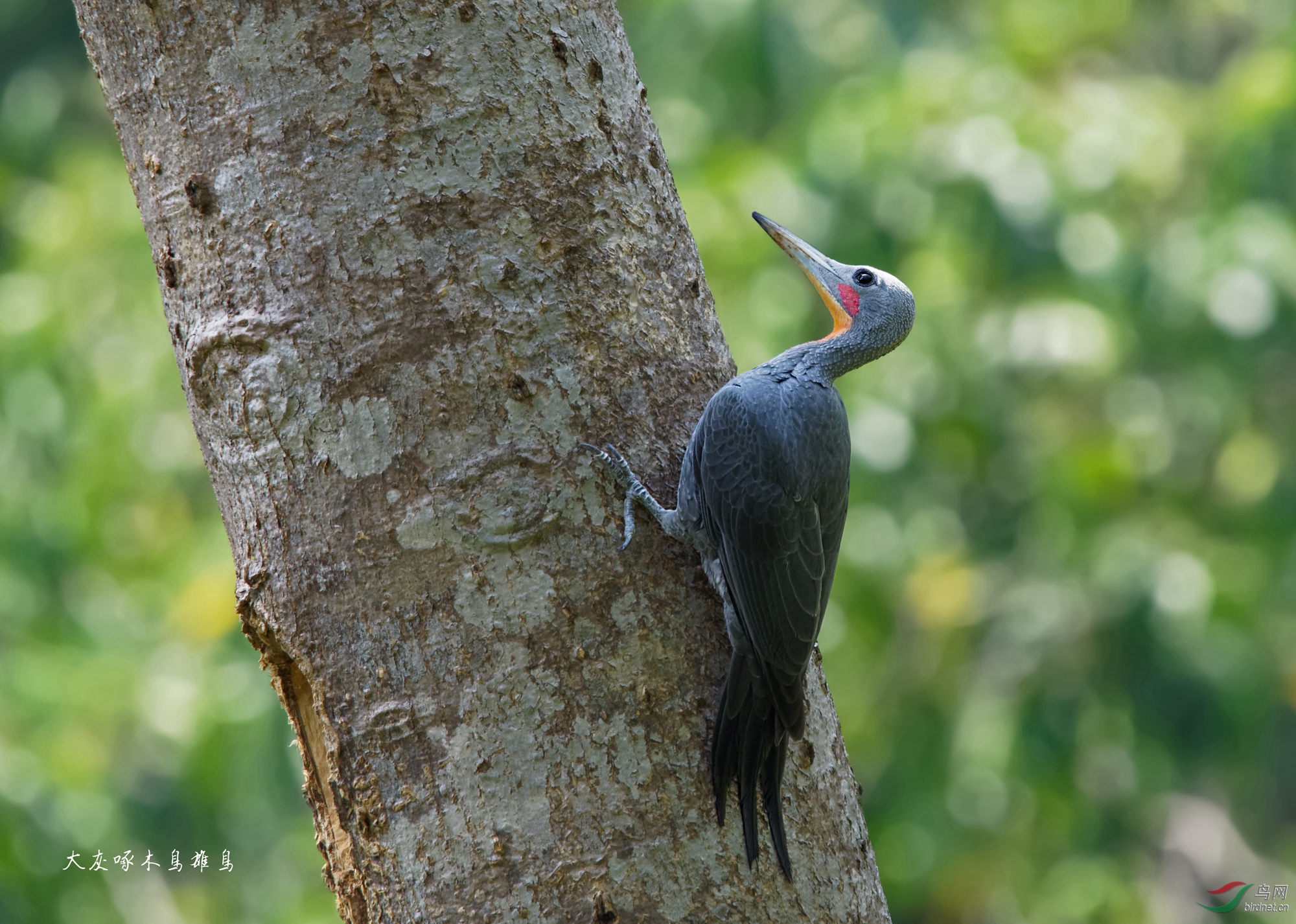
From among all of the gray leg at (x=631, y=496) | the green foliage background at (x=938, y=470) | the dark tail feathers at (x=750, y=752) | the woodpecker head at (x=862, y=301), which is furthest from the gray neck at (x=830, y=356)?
the green foliage background at (x=938, y=470)

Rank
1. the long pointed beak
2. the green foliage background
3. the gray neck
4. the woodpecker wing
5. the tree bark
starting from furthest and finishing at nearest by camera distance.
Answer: the green foliage background → the long pointed beak → the gray neck → the woodpecker wing → the tree bark

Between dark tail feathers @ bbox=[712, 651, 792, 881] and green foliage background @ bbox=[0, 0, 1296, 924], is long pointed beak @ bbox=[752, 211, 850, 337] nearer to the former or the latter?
dark tail feathers @ bbox=[712, 651, 792, 881]

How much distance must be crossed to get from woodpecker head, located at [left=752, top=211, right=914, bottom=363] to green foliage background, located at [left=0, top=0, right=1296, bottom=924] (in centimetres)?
129

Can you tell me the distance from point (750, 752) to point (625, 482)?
450mm

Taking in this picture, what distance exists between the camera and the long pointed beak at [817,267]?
2.63 m

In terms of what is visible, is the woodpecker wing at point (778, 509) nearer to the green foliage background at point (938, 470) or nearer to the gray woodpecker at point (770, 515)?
the gray woodpecker at point (770, 515)

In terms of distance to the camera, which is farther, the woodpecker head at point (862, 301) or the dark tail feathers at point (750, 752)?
the woodpecker head at point (862, 301)

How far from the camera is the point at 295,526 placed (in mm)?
1732

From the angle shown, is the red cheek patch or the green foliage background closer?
the red cheek patch

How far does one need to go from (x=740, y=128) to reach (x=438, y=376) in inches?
142

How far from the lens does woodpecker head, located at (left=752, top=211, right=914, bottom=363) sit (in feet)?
8.30

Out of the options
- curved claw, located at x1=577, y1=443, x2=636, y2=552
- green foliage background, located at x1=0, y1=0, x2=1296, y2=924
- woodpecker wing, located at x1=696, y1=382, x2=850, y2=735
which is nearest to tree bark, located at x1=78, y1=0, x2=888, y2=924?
curved claw, located at x1=577, y1=443, x2=636, y2=552

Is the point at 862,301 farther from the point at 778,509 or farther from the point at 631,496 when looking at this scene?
the point at 631,496

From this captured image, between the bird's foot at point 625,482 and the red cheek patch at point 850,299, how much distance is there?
992mm
